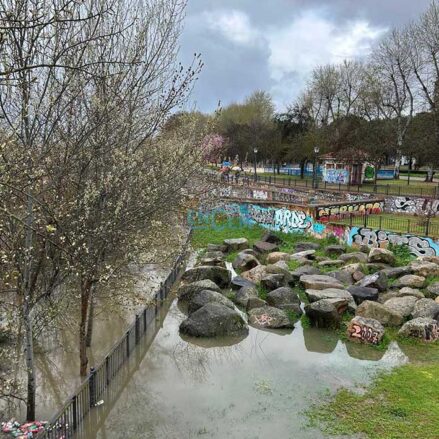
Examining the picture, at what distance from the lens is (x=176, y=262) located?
18.8 metres

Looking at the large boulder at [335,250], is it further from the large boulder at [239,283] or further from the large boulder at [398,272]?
the large boulder at [239,283]

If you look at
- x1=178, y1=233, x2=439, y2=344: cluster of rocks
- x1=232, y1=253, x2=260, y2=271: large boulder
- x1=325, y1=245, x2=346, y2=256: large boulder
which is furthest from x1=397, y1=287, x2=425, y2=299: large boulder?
x1=232, y1=253, x2=260, y2=271: large boulder

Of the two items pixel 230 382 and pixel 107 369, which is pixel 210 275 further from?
pixel 107 369

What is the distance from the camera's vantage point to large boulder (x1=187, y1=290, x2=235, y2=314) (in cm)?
1539

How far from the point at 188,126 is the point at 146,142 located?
10.9ft

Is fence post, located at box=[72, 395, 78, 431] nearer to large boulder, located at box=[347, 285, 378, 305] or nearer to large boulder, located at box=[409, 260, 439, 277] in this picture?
large boulder, located at box=[347, 285, 378, 305]

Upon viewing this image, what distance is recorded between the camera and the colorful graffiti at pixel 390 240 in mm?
21906

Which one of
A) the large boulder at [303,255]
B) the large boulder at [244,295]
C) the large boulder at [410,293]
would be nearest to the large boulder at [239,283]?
the large boulder at [244,295]

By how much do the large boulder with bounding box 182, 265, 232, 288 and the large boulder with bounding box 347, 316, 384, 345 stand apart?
6377mm

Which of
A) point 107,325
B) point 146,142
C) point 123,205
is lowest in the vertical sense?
point 107,325

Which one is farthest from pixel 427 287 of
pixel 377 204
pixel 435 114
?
pixel 435 114

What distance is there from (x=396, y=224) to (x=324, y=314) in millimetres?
13677

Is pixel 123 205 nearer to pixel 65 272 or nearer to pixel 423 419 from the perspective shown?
pixel 65 272

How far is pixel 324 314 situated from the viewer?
14633 millimetres
